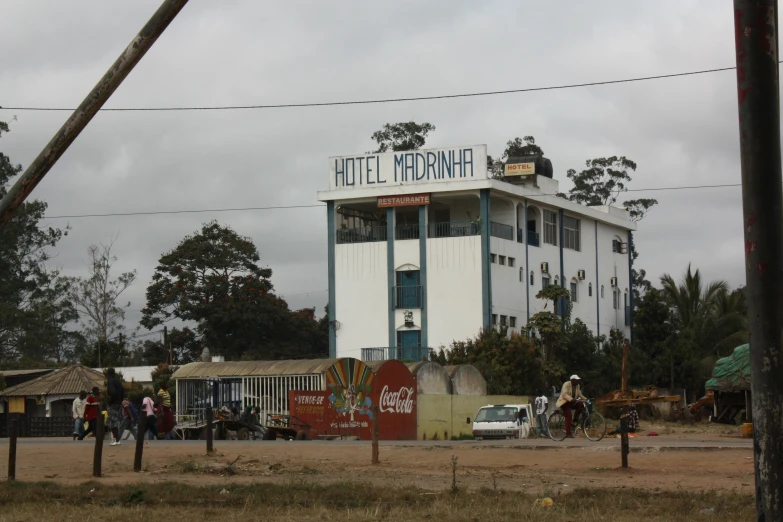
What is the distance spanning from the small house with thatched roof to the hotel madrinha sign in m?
17.2

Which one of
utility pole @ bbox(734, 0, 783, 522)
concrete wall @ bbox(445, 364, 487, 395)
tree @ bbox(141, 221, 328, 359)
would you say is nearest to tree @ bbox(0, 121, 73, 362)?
tree @ bbox(141, 221, 328, 359)

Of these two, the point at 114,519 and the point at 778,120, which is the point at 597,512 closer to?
the point at 114,519

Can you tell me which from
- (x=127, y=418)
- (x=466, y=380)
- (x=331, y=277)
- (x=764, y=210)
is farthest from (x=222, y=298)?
(x=764, y=210)

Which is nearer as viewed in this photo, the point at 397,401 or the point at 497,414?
the point at 497,414

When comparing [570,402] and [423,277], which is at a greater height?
[423,277]

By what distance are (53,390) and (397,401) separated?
58.2 feet

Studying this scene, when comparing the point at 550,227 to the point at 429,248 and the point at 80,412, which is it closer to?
the point at 429,248

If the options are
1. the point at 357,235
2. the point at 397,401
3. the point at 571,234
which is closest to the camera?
the point at 397,401

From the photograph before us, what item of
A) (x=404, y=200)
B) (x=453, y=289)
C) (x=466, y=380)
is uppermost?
(x=404, y=200)

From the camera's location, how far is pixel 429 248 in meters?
56.8

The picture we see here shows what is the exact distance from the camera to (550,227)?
62.6 meters

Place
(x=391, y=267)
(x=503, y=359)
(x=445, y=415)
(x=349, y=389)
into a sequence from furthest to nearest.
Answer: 1. (x=391, y=267)
2. (x=503, y=359)
3. (x=445, y=415)
4. (x=349, y=389)

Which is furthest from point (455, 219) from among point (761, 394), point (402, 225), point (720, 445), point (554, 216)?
point (761, 394)

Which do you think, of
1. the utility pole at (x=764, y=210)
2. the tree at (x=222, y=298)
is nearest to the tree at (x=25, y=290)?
the tree at (x=222, y=298)
